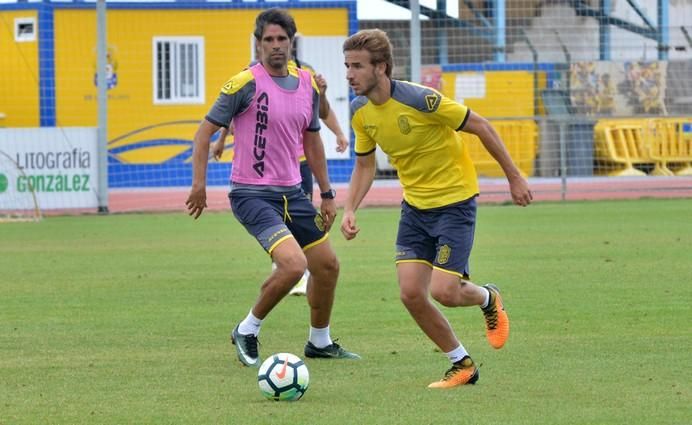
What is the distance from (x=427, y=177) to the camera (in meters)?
7.97

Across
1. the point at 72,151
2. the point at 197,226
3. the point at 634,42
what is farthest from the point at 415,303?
the point at 634,42

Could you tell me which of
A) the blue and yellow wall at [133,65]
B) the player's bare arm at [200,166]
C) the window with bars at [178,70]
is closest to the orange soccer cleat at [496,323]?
the player's bare arm at [200,166]

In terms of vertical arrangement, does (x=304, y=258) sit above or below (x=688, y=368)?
above

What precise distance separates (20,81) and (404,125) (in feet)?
73.2

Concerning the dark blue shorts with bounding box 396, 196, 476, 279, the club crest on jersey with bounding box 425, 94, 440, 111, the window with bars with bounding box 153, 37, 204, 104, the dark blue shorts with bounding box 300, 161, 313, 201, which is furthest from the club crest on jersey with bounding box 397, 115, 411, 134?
the window with bars with bounding box 153, 37, 204, 104

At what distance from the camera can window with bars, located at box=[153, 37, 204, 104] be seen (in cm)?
2878

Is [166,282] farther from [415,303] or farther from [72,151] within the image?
[72,151]

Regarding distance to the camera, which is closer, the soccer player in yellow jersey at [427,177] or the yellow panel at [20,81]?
the soccer player in yellow jersey at [427,177]

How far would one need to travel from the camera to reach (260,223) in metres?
8.59

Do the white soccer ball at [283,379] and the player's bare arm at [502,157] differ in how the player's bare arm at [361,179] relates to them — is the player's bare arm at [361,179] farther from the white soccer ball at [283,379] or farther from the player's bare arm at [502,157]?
the white soccer ball at [283,379]

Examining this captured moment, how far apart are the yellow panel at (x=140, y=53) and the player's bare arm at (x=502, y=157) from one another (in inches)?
826

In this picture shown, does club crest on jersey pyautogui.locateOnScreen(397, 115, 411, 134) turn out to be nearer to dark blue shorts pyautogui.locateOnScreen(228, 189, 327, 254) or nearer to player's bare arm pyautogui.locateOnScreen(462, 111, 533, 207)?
player's bare arm pyautogui.locateOnScreen(462, 111, 533, 207)

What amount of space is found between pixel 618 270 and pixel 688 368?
17.9 feet

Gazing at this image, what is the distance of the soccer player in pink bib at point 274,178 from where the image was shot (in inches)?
333
